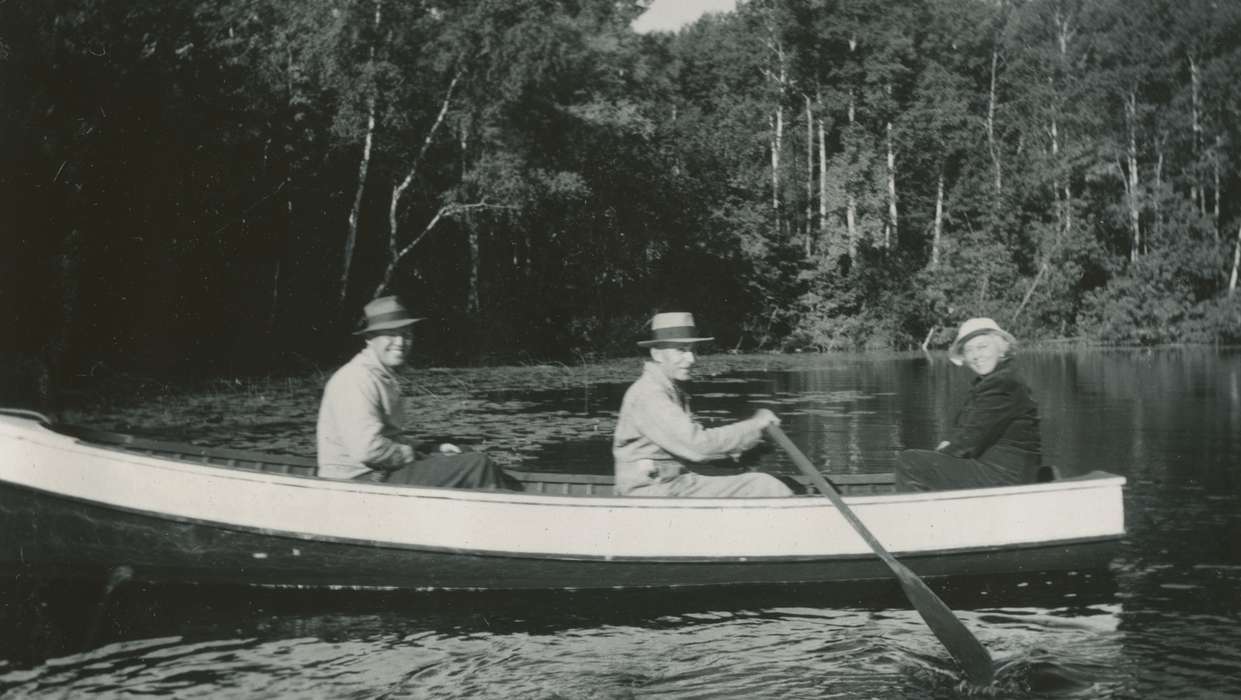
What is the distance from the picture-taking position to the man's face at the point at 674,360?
6.60m

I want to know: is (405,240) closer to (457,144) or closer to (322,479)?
(457,144)

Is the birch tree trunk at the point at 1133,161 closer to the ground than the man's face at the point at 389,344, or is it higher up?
higher up

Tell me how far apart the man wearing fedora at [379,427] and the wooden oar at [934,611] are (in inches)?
75.6

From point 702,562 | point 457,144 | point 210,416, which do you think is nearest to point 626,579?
point 702,562

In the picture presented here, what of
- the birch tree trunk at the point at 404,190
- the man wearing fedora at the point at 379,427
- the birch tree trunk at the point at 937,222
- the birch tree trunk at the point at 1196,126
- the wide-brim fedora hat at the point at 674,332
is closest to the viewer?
the wide-brim fedora hat at the point at 674,332

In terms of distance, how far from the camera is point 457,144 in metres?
27.5

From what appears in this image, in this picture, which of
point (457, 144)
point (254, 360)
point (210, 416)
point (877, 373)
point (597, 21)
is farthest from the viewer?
point (597, 21)

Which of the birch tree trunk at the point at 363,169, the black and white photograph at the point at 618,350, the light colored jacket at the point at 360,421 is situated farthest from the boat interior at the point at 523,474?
the birch tree trunk at the point at 363,169

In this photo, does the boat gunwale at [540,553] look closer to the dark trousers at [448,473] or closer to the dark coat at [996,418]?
the dark trousers at [448,473]

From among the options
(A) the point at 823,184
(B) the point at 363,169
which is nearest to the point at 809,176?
(A) the point at 823,184

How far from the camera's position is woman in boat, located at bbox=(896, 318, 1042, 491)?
275 inches

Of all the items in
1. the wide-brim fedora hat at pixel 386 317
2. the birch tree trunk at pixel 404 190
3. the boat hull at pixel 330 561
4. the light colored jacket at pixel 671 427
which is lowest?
the boat hull at pixel 330 561

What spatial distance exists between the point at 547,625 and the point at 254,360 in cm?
1703

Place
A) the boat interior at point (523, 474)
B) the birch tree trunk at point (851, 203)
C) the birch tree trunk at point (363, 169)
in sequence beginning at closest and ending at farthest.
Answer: the boat interior at point (523, 474) → the birch tree trunk at point (363, 169) → the birch tree trunk at point (851, 203)
